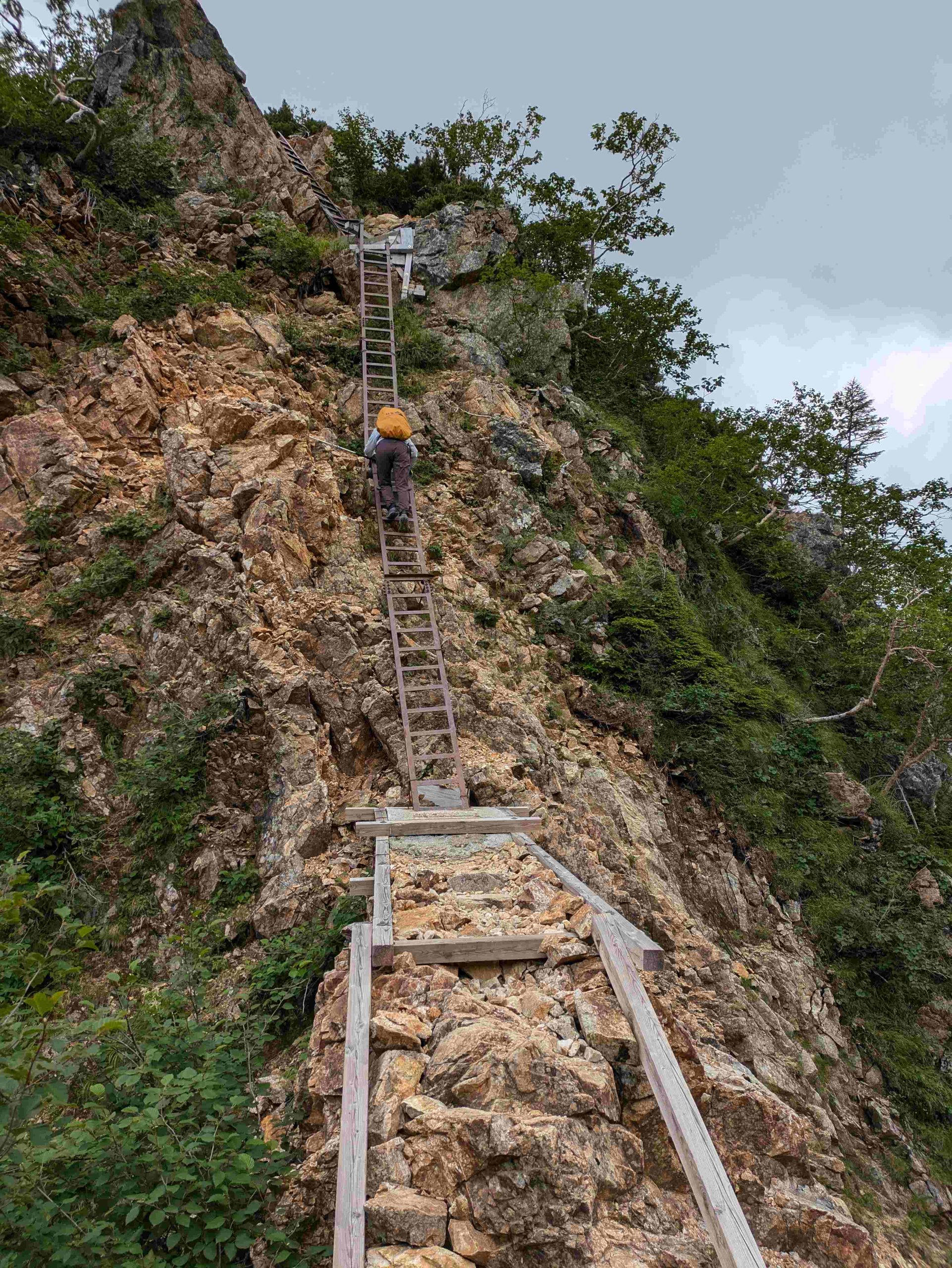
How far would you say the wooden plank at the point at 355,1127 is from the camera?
2186 mm

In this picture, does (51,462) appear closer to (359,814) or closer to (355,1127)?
(359,814)

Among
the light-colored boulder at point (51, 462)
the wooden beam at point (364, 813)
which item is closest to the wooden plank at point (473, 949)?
the wooden beam at point (364, 813)

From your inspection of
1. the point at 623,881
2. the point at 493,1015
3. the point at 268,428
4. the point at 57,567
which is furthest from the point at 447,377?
the point at 493,1015

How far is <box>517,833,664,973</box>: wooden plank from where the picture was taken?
3303 millimetres

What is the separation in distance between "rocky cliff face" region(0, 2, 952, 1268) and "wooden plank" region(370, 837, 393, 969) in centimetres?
13


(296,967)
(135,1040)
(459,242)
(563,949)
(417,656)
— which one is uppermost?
(459,242)

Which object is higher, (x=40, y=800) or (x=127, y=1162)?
(x=40, y=800)

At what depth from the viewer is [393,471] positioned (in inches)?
370

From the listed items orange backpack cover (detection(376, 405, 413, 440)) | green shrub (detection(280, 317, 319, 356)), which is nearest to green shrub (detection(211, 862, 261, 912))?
orange backpack cover (detection(376, 405, 413, 440))

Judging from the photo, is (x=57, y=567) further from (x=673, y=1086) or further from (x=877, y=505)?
(x=877, y=505)

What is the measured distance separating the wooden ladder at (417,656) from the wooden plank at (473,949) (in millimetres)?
2788

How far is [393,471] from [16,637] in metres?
5.32

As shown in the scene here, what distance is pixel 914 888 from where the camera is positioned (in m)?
9.53

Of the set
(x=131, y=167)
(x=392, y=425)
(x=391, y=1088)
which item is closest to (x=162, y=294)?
(x=131, y=167)
